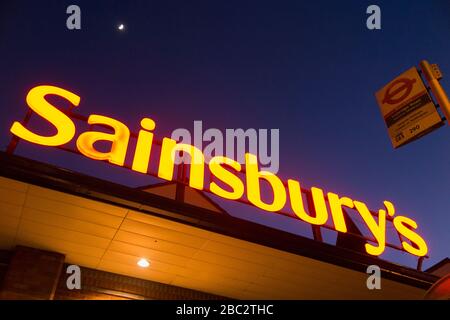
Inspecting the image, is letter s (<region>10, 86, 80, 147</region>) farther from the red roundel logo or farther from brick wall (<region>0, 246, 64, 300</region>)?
the red roundel logo

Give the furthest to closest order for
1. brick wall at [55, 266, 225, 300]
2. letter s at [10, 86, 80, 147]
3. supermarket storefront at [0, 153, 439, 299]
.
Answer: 1. brick wall at [55, 266, 225, 300]
2. letter s at [10, 86, 80, 147]
3. supermarket storefront at [0, 153, 439, 299]

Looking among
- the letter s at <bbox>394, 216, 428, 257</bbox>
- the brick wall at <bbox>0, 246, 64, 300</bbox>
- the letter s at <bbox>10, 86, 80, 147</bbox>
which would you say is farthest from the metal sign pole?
the brick wall at <bbox>0, 246, 64, 300</bbox>

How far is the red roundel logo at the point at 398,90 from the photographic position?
21.3 ft

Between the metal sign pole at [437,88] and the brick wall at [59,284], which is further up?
the metal sign pole at [437,88]

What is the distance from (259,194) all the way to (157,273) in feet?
8.09

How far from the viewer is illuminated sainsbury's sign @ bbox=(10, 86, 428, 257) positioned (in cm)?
702

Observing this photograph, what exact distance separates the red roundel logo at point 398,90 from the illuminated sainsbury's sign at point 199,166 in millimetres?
2859

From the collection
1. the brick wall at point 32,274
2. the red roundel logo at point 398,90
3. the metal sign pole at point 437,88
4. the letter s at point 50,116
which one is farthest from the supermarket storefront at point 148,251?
the metal sign pole at point 437,88

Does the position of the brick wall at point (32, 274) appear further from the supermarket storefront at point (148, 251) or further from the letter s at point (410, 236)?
the letter s at point (410, 236)

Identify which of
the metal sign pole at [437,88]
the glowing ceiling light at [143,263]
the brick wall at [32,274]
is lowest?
the brick wall at [32,274]

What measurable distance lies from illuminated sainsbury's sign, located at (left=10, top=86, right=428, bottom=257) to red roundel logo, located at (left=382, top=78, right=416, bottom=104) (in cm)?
286

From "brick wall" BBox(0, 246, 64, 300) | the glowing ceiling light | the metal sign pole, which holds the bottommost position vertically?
"brick wall" BBox(0, 246, 64, 300)

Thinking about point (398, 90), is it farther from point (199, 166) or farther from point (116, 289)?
point (116, 289)
